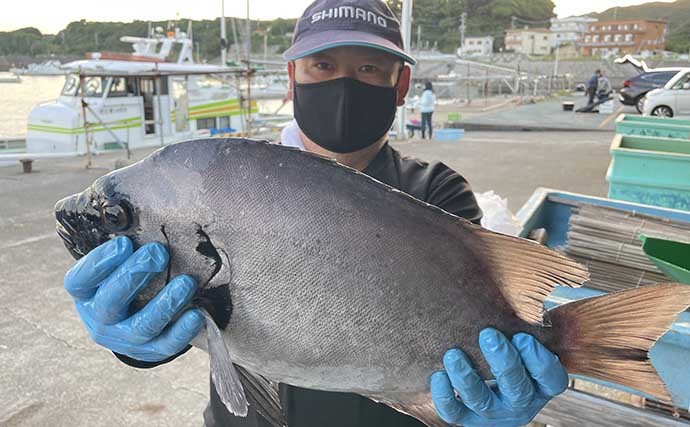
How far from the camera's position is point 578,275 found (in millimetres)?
1381

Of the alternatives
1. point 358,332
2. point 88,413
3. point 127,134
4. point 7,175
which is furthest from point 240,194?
point 127,134

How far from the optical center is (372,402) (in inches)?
76.7

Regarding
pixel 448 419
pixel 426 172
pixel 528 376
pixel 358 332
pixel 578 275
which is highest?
pixel 426 172

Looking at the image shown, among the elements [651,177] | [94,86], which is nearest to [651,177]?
[651,177]

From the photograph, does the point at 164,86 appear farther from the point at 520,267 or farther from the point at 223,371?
the point at 520,267

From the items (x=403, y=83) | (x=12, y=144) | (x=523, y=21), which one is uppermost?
(x=523, y=21)

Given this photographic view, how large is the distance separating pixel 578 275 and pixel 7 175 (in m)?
12.4

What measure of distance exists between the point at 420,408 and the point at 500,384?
0.25 metres

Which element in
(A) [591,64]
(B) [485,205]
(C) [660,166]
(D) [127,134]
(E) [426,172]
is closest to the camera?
(E) [426,172]

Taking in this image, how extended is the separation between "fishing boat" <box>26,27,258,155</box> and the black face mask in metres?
13.1

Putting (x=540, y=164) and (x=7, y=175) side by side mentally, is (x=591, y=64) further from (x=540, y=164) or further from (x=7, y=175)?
(x=7, y=175)

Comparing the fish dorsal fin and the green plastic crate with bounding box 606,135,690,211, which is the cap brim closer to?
the fish dorsal fin

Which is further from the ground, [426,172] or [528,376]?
[426,172]

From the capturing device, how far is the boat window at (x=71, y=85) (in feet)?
53.3
